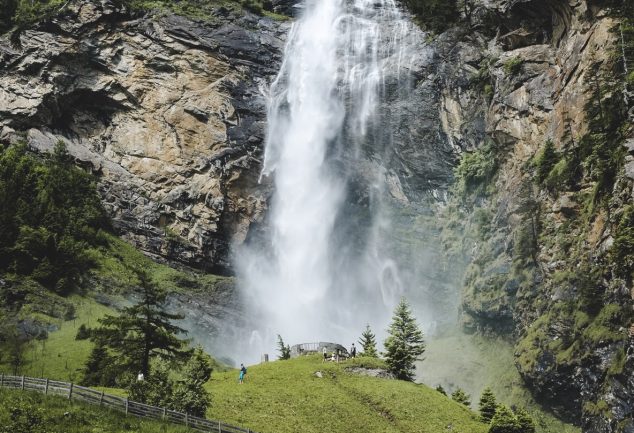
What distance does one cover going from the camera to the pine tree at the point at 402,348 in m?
36.2

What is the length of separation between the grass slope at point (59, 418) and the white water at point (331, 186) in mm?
41365

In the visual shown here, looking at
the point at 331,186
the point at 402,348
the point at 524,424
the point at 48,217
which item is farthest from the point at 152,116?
the point at 524,424

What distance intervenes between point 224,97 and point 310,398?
4594cm

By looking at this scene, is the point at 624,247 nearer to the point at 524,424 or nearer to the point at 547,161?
the point at 524,424

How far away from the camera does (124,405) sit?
873 inches

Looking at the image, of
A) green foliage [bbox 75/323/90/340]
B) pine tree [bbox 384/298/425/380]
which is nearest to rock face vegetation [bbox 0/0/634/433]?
pine tree [bbox 384/298/425/380]

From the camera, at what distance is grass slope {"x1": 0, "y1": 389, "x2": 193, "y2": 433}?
767 inches

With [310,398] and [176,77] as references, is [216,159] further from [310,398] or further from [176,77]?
[310,398]

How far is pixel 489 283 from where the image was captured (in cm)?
5253

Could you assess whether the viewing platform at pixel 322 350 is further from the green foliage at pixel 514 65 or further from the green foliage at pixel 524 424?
the green foliage at pixel 514 65

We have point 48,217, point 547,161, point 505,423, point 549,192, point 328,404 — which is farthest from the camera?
point 48,217

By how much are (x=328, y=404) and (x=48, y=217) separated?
34.3 m

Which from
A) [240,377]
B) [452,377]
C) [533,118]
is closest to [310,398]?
[240,377]

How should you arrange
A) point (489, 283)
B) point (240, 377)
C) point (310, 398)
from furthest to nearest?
point (489, 283), point (240, 377), point (310, 398)
